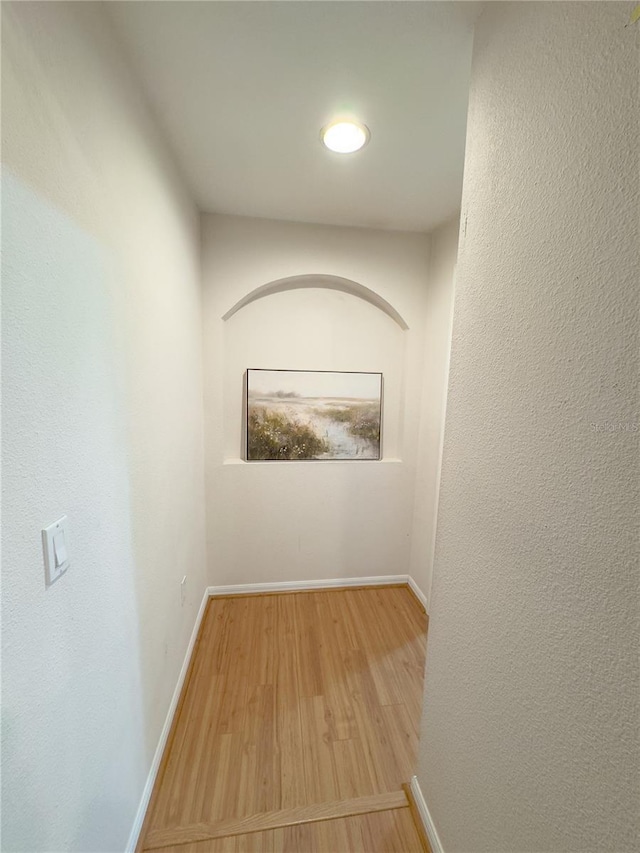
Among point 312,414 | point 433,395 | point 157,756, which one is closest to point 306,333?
point 312,414

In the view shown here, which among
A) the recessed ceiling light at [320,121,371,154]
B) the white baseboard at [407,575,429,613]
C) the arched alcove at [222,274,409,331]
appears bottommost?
the white baseboard at [407,575,429,613]

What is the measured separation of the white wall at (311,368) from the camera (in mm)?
2016

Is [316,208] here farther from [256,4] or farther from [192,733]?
[192,733]

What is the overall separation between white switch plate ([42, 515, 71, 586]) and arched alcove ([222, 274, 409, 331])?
1.65m

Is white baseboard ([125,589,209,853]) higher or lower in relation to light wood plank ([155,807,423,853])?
higher

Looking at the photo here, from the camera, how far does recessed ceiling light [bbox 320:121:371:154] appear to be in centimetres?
123

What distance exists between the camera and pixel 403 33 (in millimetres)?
907

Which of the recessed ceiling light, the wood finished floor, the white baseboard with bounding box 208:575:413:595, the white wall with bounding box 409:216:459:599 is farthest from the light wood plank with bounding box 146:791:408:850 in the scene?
the recessed ceiling light

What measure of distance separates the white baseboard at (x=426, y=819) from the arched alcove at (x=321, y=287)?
2.30m

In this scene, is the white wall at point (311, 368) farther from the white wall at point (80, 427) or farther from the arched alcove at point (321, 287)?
the white wall at point (80, 427)

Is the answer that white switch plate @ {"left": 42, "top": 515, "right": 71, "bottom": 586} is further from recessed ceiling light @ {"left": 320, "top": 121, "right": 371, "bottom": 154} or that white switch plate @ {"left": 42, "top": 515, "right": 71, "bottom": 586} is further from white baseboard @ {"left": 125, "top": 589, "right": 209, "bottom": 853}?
recessed ceiling light @ {"left": 320, "top": 121, "right": 371, "bottom": 154}

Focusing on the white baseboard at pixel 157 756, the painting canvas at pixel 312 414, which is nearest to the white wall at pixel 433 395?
the painting canvas at pixel 312 414

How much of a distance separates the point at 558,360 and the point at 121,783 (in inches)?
63.7

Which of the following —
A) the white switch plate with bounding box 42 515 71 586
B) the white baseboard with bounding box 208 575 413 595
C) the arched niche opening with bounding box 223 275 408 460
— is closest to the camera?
the white switch plate with bounding box 42 515 71 586
